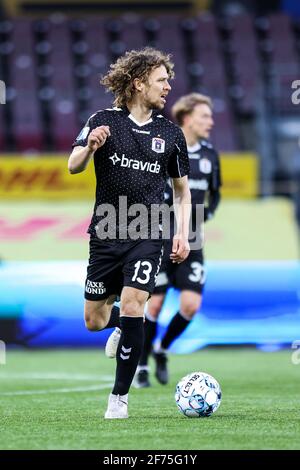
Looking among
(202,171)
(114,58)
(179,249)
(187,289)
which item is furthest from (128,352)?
(114,58)

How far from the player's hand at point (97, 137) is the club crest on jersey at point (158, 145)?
47 centimetres

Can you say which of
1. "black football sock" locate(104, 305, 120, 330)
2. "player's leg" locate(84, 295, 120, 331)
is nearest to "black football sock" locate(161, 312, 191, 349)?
"black football sock" locate(104, 305, 120, 330)

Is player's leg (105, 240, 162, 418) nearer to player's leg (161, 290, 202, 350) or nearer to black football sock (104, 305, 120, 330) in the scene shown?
black football sock (104, 305, 120, 330)

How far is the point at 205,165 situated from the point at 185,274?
95cm

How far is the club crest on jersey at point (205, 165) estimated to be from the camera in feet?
29.2

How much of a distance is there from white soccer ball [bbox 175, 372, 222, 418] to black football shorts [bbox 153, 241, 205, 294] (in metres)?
2.70

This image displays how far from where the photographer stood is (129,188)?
19.9 ft

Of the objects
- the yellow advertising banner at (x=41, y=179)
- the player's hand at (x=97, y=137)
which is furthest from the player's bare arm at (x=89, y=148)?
the yellow advertising banner at (x=41, y=179)

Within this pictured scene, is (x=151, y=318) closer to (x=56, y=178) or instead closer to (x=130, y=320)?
(x=130, y=320)

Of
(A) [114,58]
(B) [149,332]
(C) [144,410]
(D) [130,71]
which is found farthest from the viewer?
(A) [114,58]

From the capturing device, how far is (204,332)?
13.1m

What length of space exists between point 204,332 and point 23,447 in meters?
8.46

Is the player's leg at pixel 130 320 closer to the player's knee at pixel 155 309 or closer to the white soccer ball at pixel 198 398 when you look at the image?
the white soccer ball at pixel 198 398

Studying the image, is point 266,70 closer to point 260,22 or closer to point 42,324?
point 260,22
